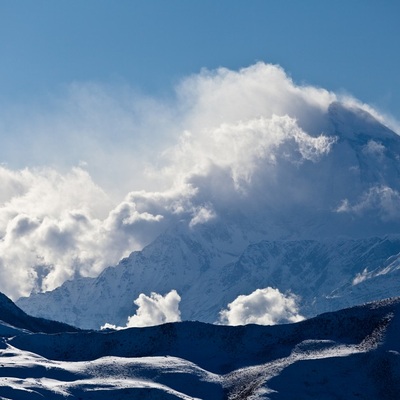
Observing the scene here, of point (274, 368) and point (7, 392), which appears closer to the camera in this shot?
point (7, 392)

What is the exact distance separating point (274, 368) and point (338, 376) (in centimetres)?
1101

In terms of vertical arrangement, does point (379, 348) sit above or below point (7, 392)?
above

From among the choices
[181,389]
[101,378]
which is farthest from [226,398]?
[101,378]

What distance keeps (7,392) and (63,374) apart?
1733 centimetres

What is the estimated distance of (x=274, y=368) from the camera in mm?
197500

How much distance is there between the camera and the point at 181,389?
197m

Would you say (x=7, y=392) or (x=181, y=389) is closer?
(x=7, y=392)

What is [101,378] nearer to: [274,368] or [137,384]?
[137,384]

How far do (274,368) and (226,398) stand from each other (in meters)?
9.79

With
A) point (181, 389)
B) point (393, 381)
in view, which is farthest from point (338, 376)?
point (181, 389)

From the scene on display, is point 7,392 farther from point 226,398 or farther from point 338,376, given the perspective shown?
point 338,376

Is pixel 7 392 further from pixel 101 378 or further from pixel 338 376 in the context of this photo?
pixel 338 376

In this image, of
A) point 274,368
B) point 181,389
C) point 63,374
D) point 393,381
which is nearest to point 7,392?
point 63,374

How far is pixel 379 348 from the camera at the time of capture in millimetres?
198750
